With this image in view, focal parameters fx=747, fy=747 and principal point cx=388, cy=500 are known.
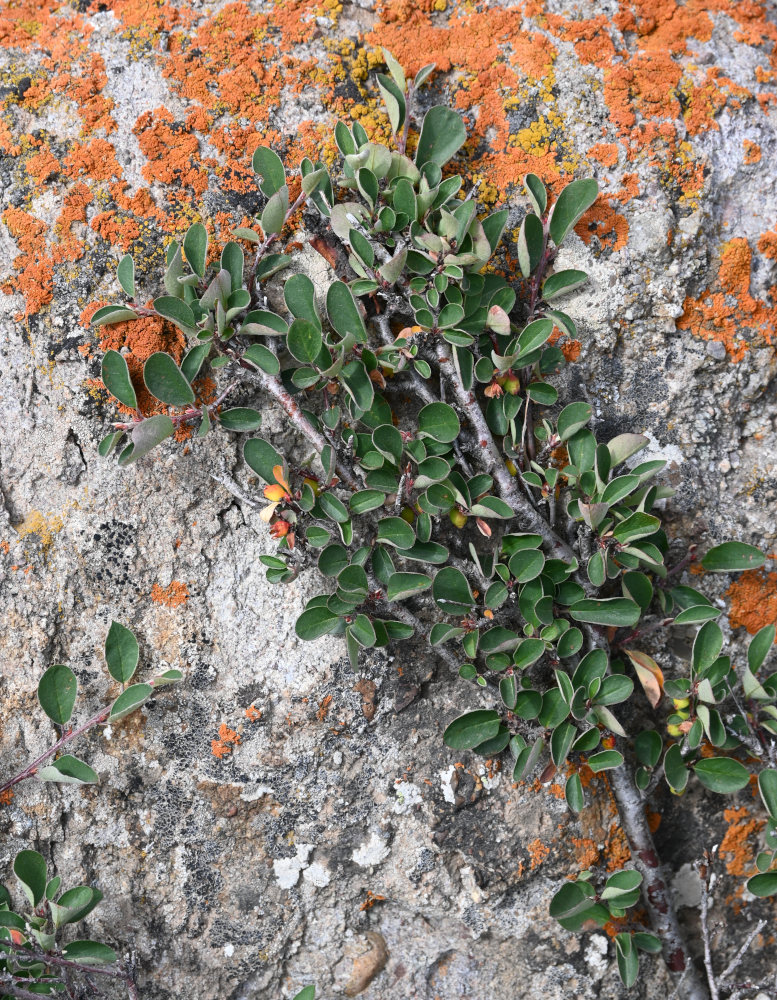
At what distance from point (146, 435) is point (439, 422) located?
604 mm

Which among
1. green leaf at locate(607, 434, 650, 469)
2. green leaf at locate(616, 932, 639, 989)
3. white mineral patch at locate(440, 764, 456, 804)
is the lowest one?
green leaf at locate(616, 932, 639, 989)

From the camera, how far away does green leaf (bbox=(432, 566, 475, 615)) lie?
158 centimetres

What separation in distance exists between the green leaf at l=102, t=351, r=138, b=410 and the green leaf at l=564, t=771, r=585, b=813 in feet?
4.02

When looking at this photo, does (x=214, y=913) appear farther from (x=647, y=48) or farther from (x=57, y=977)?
(x=647, y=48)

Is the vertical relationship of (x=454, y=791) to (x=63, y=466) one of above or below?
below

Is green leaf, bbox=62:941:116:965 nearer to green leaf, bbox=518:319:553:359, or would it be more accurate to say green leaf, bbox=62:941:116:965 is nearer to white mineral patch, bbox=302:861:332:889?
white mineral patch, bbox=302:861:332:889

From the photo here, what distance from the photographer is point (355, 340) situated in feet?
5.11

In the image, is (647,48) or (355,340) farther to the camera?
(647,48)

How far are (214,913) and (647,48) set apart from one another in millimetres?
2283

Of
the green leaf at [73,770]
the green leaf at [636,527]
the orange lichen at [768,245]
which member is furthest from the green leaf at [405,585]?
the orange lichen at [768,245]

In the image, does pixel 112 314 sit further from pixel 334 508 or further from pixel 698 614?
pixel 698 614

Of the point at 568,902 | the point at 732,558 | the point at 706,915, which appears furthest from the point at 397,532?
the point at 706,915

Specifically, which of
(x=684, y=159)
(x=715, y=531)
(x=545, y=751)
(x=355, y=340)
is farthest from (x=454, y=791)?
(x=684, y=159)

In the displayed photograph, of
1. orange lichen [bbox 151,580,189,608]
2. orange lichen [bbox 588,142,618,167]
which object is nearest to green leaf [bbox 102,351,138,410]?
orange lichen [bbox 151,580,189,608]
